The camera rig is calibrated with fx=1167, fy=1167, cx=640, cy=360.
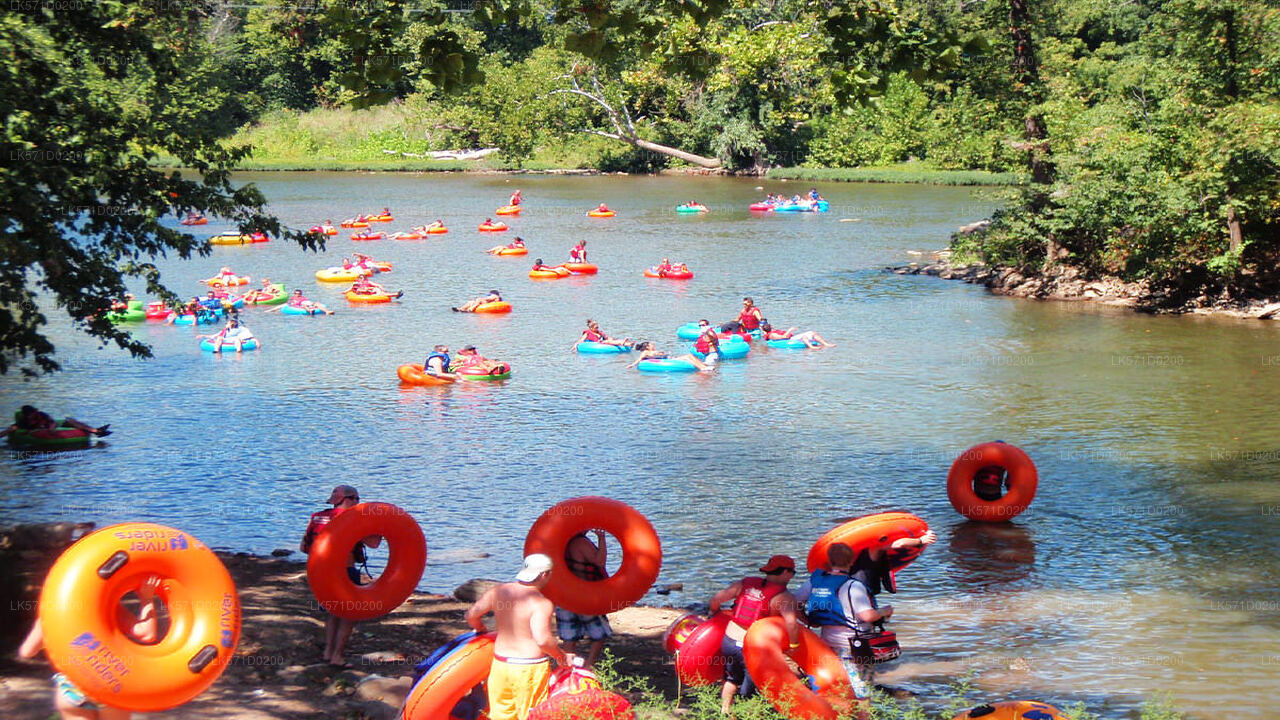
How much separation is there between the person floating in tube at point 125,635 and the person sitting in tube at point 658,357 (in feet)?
50.1

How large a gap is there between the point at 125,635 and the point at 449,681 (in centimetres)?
189

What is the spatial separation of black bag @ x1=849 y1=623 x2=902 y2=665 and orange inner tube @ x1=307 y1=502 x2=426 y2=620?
3.53m

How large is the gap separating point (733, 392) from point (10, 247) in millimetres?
12961

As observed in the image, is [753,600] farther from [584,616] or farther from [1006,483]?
[1006,483]

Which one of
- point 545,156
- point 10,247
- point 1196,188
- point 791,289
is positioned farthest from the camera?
point 545,156

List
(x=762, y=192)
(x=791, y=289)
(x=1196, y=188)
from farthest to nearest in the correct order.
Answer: (x=762, y=192) → (x=791, y=289) → (x=1196, y=188)

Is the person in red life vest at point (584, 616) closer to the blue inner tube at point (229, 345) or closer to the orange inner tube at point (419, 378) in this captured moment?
the orange inner tube at point (419, 378)

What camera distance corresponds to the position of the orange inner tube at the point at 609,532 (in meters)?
8.72

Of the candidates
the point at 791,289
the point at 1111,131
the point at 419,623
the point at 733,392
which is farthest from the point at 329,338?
the point at 1111,131

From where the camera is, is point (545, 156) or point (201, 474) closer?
point (201, 474)

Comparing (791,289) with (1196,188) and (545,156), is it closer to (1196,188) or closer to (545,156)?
(1196,188)

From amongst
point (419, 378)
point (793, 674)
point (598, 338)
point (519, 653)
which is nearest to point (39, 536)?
point (519, 653)

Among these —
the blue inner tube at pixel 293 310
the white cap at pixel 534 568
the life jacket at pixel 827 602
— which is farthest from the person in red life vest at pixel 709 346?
the white cap at pixel 534 568

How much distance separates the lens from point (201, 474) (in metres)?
15.6
